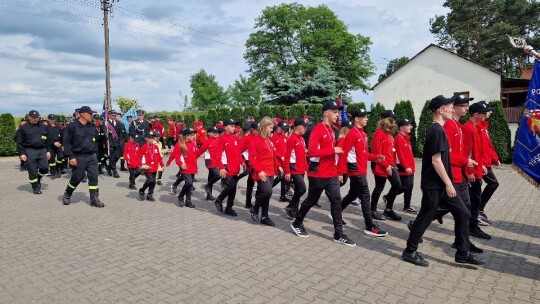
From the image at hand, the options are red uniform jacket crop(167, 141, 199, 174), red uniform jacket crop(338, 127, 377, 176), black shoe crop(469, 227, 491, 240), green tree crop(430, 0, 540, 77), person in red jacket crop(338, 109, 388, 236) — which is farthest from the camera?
green tree crop(430, 0, 540, 77)

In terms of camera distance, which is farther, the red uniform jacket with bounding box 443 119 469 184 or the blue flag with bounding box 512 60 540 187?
the blue flag with bounding box 512 60 540 187

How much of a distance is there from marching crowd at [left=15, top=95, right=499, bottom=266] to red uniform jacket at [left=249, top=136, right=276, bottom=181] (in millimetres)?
18

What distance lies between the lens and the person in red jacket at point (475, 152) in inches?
220

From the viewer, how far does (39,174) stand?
422 inches

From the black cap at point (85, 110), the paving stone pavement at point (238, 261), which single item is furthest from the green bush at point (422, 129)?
the black cap at point (85, 110)

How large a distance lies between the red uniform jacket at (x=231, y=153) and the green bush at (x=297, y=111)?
14.6 meters

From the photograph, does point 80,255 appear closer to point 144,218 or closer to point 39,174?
point 144,218

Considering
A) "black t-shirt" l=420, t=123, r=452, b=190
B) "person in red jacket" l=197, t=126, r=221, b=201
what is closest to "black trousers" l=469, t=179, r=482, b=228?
"black t-shirt" l=420, t=123, r=452, b=190

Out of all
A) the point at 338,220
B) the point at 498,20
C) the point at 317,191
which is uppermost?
the point at 498,20

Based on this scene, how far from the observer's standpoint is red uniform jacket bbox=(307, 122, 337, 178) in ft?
18.6

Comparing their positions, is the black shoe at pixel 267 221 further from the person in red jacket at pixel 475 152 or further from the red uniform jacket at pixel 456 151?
the person in red jacket at pixel 475 152

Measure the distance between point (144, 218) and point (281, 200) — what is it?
3273 mm

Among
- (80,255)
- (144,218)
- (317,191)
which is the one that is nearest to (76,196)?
(144,218)

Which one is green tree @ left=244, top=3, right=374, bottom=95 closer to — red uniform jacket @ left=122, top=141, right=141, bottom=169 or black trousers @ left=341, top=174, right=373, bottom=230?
red uniform jacket @ left=122, top=141, right=141, bottom=169
